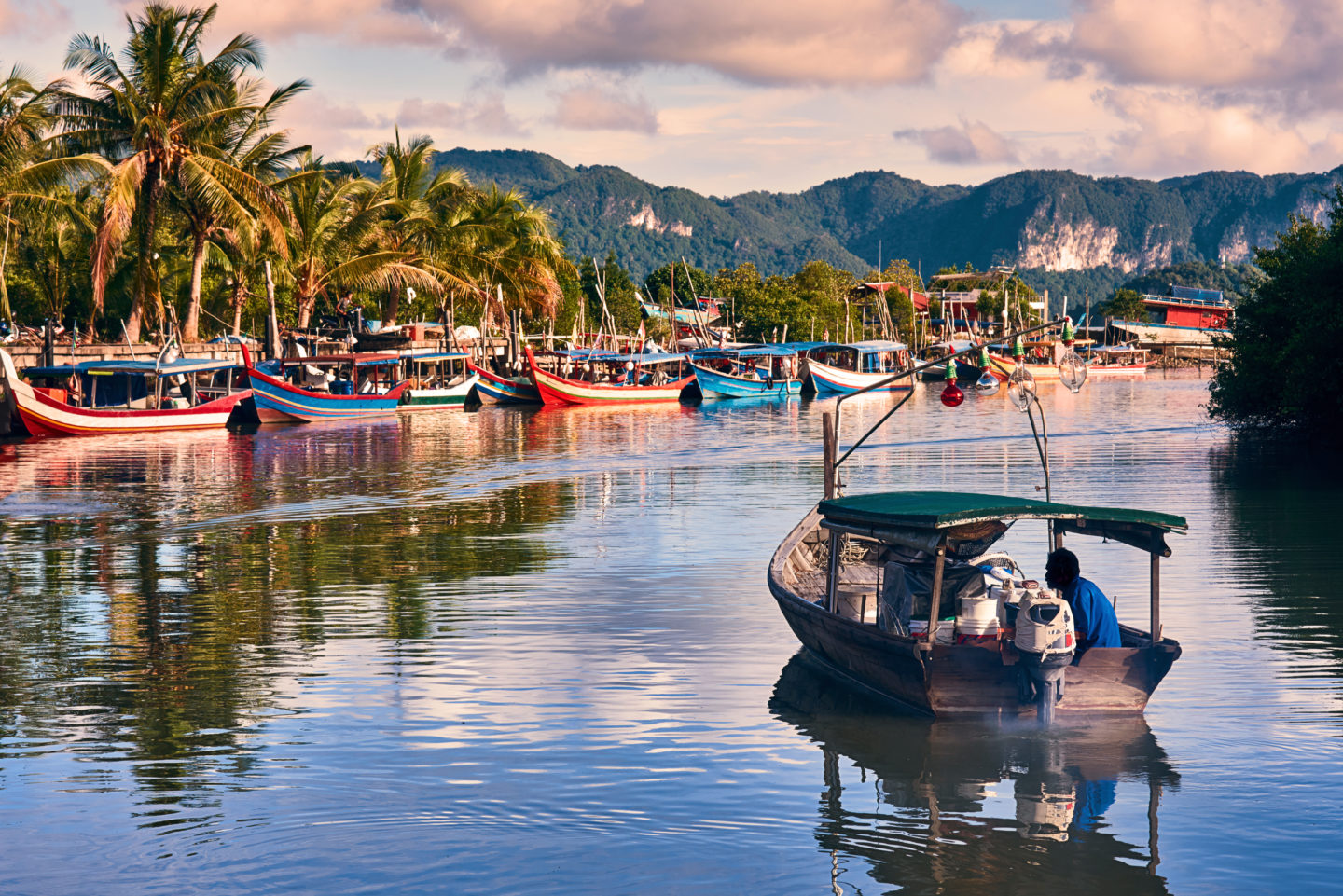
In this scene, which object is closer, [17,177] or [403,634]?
[403,634]

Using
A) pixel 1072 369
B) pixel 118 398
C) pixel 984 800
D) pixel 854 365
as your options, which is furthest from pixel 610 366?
pixel 984 800

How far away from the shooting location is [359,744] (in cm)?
1079

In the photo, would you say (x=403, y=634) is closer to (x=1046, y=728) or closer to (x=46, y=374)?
(x=1046, y=728)

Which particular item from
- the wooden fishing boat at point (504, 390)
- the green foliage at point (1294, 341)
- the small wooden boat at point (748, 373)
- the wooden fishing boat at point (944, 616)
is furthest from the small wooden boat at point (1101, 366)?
the wooden fishing boat at point (944, 616)

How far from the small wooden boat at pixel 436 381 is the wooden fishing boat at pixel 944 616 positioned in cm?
4777

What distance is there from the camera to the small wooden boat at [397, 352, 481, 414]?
60.4 meters

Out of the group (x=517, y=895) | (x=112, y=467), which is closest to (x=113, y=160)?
(x=112, y=467)

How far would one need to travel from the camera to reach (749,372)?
277ft

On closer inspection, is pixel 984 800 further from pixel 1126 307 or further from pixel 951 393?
pixel 1126 307

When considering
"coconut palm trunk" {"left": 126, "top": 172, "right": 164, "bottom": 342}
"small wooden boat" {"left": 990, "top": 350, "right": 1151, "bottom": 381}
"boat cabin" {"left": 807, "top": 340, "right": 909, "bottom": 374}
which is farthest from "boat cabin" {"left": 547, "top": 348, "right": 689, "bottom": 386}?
"coconut palm trunk" {"left": 126, "top": 172, "right": 164, "bottom": 342}

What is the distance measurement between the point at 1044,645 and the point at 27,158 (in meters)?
40.9

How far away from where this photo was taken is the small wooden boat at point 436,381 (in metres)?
60.4

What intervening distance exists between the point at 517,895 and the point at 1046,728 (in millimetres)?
4905

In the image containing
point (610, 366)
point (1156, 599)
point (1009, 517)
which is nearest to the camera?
point (1156, 599)
